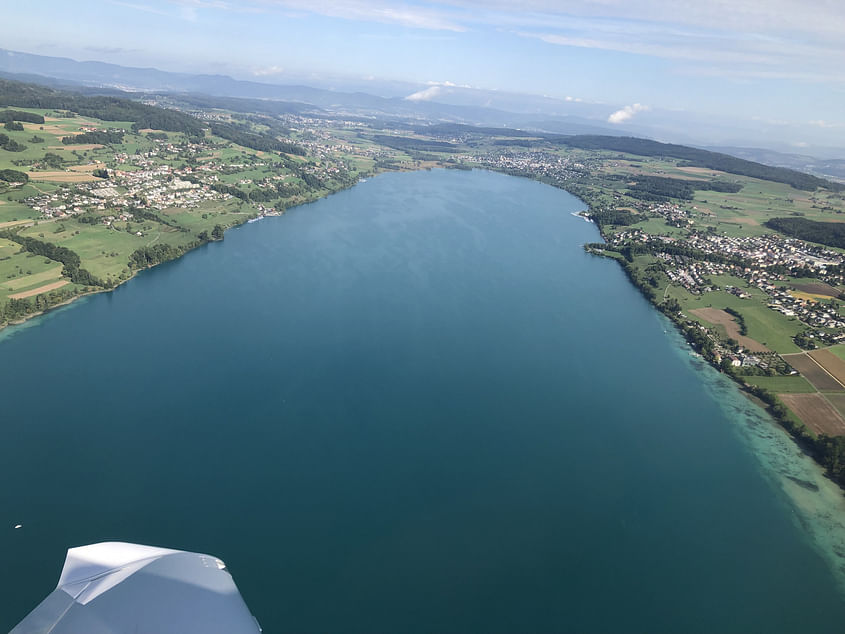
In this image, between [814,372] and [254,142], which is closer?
[814,372]

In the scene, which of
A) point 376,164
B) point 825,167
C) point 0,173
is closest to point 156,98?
point 376,164

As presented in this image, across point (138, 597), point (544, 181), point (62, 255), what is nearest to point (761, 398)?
point (138, 597)

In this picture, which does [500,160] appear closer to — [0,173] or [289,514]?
[0,173]

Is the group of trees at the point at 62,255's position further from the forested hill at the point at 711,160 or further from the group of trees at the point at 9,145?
the forested hill at the point at 711,160

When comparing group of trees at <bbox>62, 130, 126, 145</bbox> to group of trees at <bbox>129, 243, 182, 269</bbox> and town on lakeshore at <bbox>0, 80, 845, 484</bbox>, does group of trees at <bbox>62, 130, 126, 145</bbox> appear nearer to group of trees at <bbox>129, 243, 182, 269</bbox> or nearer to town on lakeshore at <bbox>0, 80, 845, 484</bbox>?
town on lakeshore at <bbox>0, 80, 845, 484</bbox>

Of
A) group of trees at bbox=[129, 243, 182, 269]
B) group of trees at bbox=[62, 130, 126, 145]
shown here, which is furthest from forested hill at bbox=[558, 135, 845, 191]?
group of trees at bbox=[62, 130, 126, 145]

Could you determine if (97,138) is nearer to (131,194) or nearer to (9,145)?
(9,145)
